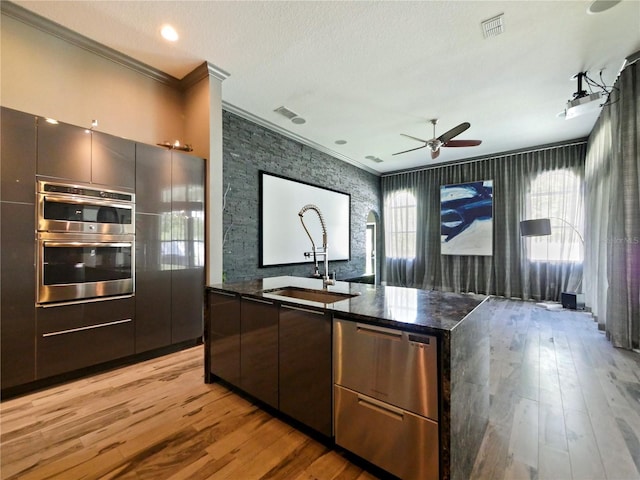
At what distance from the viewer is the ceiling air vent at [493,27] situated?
2.37 meters

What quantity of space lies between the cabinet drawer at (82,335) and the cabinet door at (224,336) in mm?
948

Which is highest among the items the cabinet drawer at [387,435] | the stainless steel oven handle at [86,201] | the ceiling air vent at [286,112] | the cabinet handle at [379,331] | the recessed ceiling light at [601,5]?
the ceiling air vent at [286,112]

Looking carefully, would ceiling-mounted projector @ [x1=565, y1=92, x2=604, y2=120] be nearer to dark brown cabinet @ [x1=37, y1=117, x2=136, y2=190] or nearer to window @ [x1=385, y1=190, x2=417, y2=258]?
window @ [x1=385, y1=190, x2=417, y2=258]

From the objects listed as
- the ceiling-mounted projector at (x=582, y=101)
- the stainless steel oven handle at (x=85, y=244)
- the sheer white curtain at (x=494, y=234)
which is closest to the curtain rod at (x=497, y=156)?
the sheer white curtain at (x=494, y=234)

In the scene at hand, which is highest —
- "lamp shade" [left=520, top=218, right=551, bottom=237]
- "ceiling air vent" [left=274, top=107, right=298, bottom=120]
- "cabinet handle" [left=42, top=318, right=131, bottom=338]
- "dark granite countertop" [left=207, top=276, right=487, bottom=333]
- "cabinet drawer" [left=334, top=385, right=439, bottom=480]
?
"ceiling air vent" [left=274, top=107, right=298, bottom=120]

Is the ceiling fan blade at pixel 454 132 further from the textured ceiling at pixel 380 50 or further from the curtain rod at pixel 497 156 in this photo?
the curtain rod at pixel 497 156

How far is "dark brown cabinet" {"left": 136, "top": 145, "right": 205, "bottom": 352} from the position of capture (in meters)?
2.71

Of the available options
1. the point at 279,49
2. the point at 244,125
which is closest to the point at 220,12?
the point at 279,49

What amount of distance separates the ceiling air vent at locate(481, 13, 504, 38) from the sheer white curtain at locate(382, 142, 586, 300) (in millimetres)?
4008

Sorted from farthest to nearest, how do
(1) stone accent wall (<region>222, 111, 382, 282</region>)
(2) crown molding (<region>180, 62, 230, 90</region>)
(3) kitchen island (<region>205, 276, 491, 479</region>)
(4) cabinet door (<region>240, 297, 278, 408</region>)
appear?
(1) stone accent wall (<region>222, 111, 382, 282</region>) → (2) crown molding (<region>180, 62, 230, 90</region>) → (4) cabinet door (<region>240, 297, 278, 408</region>) → (3) kitchen island (<region>205, 276, 491, 479</region>)

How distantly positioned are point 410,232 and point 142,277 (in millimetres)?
6004

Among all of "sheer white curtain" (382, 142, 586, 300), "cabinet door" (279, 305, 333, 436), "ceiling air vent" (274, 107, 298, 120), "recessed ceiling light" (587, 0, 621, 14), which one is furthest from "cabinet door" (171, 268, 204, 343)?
"sheer white curtain" (382, 142, 586, 300)

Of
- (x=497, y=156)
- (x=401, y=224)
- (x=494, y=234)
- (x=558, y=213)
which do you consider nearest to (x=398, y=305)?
(x=494, y=234)

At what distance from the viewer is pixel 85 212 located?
2.39 m
